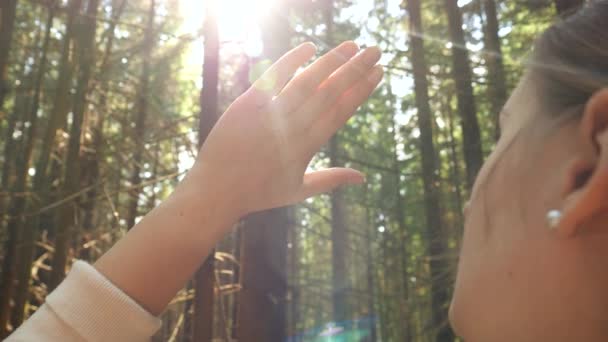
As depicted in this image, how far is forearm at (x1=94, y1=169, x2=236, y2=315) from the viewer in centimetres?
92

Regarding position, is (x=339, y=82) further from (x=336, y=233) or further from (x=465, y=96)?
(x=336, y=233)

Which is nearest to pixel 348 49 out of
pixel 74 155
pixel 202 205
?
pixel 202 205

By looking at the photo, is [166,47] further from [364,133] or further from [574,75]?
[574,75]

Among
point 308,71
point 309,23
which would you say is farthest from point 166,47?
point 308,71

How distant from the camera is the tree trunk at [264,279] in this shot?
148 inches

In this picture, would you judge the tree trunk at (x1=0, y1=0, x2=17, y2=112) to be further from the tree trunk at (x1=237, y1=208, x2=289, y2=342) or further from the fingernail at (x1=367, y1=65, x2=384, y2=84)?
the fingernail at (x1=367, y1=65, x2=384, y2=84)

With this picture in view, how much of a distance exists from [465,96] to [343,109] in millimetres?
3966

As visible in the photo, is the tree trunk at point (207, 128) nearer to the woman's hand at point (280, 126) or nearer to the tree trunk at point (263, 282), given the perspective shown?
the tree trunk at point (263, 282)

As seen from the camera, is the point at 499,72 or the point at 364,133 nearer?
the point at 499,72

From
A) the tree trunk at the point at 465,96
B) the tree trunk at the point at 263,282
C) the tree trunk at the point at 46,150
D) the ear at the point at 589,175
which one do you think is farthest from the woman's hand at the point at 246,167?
the tree trunk at the point at 465,96

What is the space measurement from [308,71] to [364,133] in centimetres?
1052

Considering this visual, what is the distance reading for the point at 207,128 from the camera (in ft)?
12.3

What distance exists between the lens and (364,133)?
37.6ft

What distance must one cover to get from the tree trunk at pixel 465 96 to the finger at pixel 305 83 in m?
3.45
